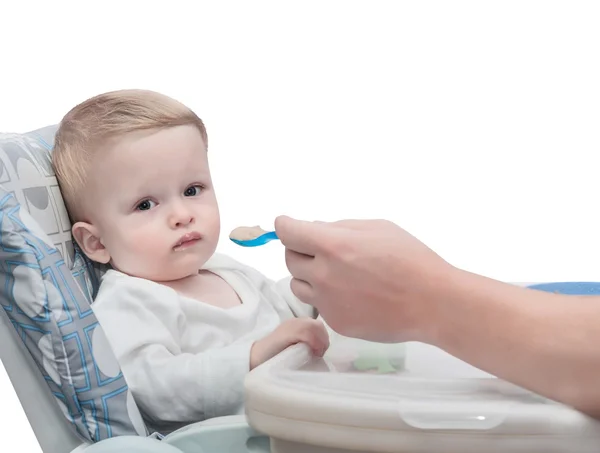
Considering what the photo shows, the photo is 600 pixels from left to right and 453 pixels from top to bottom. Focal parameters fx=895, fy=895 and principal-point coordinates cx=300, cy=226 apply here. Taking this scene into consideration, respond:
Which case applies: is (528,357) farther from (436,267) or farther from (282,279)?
(282,279)

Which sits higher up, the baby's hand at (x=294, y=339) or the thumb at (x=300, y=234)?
the thumb at (x=300, y=234)

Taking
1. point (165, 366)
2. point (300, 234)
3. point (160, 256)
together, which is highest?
point (300, 234)

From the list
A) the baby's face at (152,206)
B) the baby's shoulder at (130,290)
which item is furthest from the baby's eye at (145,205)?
the baby's shoulder at (130,290)

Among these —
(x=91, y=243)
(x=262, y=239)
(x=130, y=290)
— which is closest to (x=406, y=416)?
(x=262, y=239)

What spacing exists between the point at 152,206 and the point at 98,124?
5.8 inches

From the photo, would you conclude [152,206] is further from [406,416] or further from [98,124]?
[406,416]

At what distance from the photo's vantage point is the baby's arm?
1.23 meters

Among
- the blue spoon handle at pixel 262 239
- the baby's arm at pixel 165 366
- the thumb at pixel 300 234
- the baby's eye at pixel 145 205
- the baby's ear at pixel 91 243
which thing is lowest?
the baby's arm at pixel 165 366

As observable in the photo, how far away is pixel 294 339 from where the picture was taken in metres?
1.21

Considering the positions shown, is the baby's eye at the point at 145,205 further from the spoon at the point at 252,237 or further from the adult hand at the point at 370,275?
the adult hand at the point at 370,275

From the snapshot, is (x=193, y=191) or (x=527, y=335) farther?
(x=193, y=191)

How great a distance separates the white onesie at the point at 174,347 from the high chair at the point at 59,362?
0.15ft

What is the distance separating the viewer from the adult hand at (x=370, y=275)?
37.6 inches

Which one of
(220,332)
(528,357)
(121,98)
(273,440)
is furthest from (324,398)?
(121,98)
